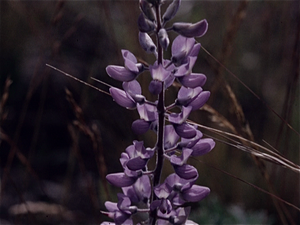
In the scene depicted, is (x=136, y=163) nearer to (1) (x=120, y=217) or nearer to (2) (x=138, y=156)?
(2) (x=138, y=156)

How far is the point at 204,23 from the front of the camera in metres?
0.93

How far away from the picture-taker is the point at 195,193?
Answer: 3.18 feet

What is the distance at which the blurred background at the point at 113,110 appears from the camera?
2260mm

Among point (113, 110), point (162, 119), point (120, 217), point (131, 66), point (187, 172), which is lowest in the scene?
point (113, 110)

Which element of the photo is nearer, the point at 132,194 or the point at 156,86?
the point at 156,86

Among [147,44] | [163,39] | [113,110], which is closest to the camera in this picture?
[163,39]

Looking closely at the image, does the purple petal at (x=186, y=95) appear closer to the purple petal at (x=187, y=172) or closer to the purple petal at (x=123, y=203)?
the purple petal at (x=187, y=172)

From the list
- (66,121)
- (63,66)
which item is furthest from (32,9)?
(66,121)

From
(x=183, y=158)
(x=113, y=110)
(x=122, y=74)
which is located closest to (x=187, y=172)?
(x=183, y=158)

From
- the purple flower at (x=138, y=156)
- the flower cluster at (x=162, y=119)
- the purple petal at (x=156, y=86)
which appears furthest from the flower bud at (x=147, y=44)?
the purple flower at (x=138, y=156)

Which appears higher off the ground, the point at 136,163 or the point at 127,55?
the point at 127,55

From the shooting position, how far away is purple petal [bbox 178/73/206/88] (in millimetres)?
932

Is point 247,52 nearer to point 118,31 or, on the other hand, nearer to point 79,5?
point 118,31

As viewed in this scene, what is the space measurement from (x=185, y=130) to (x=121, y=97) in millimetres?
170
